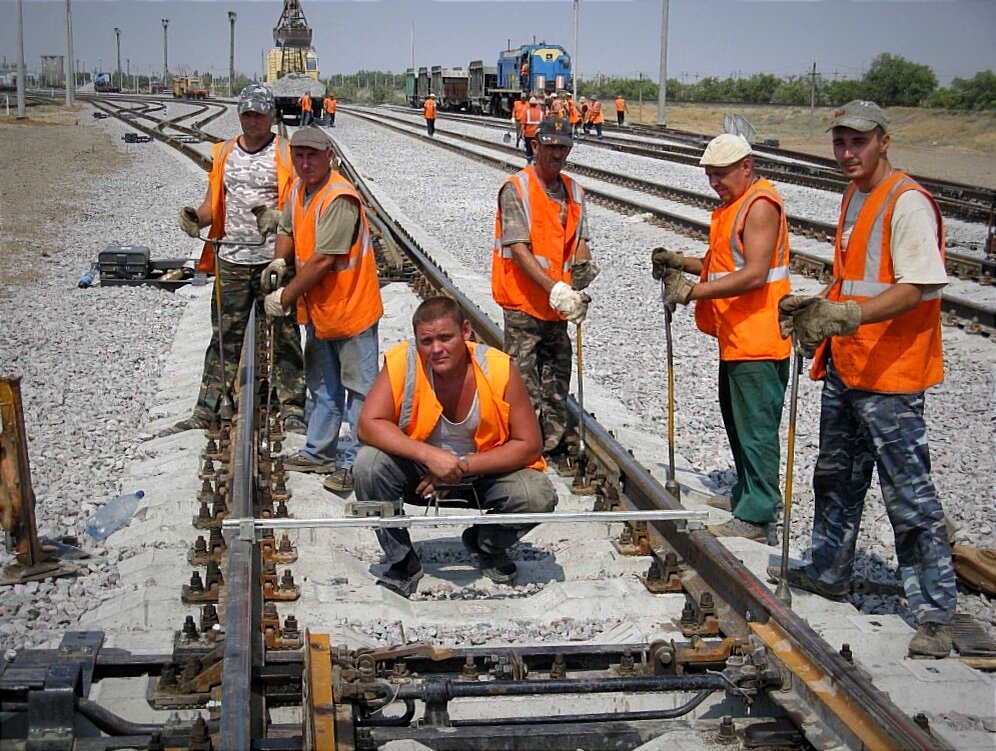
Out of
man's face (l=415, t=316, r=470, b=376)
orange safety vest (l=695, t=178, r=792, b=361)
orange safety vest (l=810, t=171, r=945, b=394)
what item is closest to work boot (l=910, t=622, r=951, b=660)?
orange safety vest (l=810, t=171, r=945, b=394)

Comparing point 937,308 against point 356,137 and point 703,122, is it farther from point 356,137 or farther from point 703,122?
point 703,122

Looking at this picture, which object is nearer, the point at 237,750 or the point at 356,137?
the point at 237,750

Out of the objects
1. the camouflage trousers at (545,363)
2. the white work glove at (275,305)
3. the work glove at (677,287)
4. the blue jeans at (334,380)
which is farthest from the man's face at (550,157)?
the white work glove at (275,305)

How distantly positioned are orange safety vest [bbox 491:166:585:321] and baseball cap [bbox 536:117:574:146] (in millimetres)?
220

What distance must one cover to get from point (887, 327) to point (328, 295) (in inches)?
117

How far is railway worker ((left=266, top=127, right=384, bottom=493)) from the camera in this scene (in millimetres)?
6340

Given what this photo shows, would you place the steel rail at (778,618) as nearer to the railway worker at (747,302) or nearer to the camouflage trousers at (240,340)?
the railway worker at (747,302)

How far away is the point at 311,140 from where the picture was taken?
6.29m

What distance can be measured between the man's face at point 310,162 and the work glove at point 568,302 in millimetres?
1349

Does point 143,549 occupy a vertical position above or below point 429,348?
below

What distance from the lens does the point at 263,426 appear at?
24.3 feet

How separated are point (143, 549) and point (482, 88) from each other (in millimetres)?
57917

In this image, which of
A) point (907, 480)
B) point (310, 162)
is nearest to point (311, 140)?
point (310, 162)

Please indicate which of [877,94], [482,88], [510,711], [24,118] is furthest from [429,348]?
[877,94]
